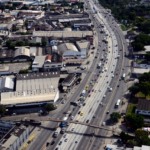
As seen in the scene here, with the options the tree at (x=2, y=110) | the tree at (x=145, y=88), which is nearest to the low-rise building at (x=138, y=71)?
the tree at (x=145, y=88)

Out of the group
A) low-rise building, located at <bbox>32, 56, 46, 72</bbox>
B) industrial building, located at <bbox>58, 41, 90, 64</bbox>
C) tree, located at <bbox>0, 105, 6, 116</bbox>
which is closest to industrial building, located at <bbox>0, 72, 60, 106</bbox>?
tree, located at <bbox>0, 105, 6, 116</bbox>

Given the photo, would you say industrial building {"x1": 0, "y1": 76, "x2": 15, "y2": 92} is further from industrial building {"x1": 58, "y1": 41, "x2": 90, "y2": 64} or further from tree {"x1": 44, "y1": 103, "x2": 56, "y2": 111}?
industrial building {"x1": 58, "y1": 41, "x2": 90, "y2": 64}

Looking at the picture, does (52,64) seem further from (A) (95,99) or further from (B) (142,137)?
(B) (142,137)

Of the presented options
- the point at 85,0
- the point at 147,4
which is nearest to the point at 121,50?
the point at 147,4

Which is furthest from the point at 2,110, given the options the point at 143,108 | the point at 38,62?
the point at 143,108

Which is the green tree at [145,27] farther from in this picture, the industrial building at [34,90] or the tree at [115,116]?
the tree at [115,116]

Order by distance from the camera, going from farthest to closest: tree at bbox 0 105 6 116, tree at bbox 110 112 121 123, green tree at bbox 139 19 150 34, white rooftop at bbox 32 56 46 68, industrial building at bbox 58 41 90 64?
green tree at bbox 139 19 150 34
industrial building at bbox 58 41 90 64
white rooftop at bbox 32 56 46 68
tree at bbox 0 105 6 116
tree at bbox 110 112 121 123
